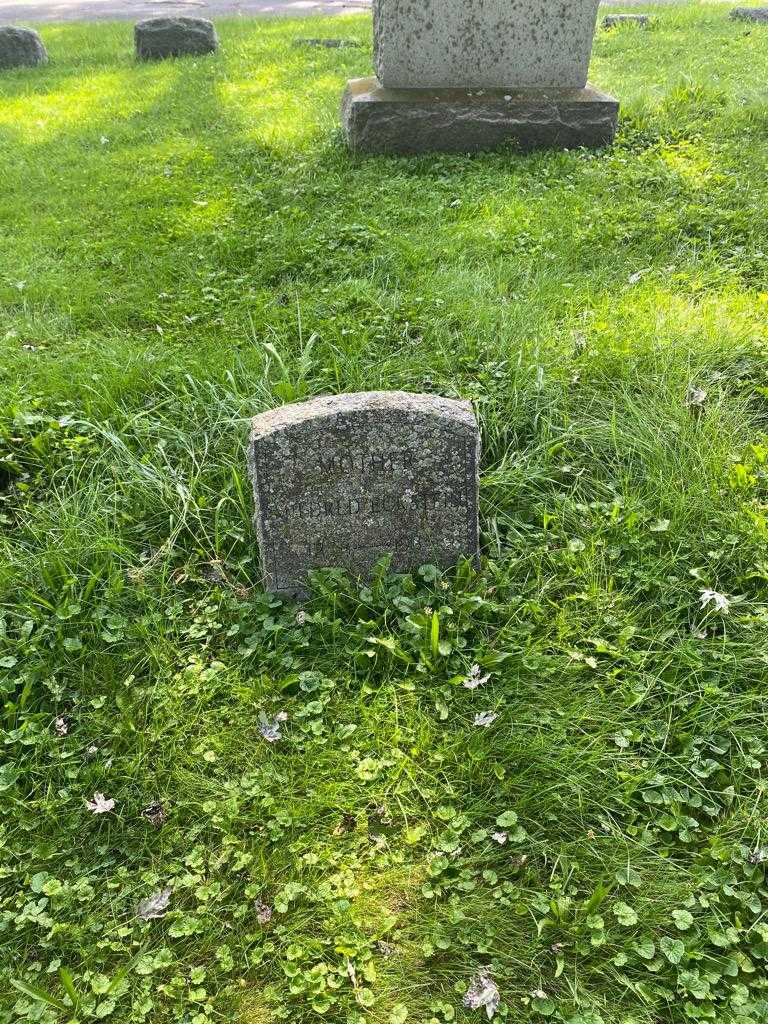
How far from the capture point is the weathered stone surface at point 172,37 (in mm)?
9102

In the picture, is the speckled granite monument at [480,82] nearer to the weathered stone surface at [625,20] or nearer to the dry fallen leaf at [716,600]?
the dry fallen leaf at [716,600]

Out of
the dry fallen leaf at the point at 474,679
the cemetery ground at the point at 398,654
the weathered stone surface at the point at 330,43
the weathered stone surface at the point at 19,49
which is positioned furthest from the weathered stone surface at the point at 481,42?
the weathered stone surface at the point at 19,49

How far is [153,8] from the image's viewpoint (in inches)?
529

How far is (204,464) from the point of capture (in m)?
3.08

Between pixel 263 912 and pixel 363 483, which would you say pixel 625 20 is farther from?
pixel 263 912

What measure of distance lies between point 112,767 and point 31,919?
433mm

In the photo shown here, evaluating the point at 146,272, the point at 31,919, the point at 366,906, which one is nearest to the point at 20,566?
the point at 31,919

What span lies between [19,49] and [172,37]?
184 cm

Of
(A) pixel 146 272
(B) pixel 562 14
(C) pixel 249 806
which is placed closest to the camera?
(C) pixel 249 806

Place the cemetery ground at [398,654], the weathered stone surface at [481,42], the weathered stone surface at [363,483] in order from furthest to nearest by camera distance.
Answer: the weathered stone surface at [481,42] < the weathered stone surface at [363,483] < the cemetery ground at [398,654]

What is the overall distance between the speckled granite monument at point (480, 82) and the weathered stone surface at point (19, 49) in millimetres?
5633

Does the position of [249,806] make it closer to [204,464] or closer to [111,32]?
[204,464]

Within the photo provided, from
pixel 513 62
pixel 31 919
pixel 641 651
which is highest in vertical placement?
pixel 513 62

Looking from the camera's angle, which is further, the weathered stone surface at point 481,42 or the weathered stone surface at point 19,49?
the weathered stone surface at point 19,49
